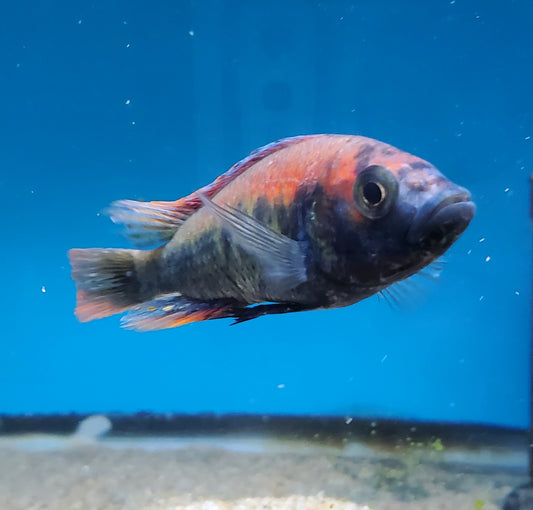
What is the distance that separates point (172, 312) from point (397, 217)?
830 millimetres

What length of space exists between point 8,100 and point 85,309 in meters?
3.56

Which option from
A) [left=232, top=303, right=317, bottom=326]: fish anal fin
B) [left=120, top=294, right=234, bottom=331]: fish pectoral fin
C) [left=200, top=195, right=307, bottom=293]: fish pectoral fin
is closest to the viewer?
[left=200, top=195, right=307, bottom=293]: fish pectoral fin

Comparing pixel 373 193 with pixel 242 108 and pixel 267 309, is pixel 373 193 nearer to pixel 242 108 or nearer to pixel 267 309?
pixel 267 309

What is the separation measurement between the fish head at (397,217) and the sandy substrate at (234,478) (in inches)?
124

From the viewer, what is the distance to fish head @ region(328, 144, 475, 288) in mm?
1205

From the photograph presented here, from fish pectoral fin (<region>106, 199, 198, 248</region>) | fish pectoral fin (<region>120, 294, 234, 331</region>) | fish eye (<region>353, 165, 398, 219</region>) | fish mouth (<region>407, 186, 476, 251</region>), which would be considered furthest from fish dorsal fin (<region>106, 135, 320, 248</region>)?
fish mouth (<region>407, 186, 476, 251</region>)

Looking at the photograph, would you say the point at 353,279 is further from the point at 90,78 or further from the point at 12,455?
the point at 12,455

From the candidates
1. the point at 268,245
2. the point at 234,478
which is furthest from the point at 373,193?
the point at 234,478

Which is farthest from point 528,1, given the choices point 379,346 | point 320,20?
point 379,346

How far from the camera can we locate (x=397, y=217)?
Result: 1.25 m

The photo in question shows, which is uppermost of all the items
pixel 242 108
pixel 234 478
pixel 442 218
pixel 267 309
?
pixel 242 108

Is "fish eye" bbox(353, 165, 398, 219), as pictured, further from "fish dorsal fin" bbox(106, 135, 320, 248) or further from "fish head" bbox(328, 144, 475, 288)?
"fish dorsal fin" bbox(106, 135, 320, 248)

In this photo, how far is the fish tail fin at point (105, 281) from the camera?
187 cm

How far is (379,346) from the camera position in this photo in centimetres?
509
